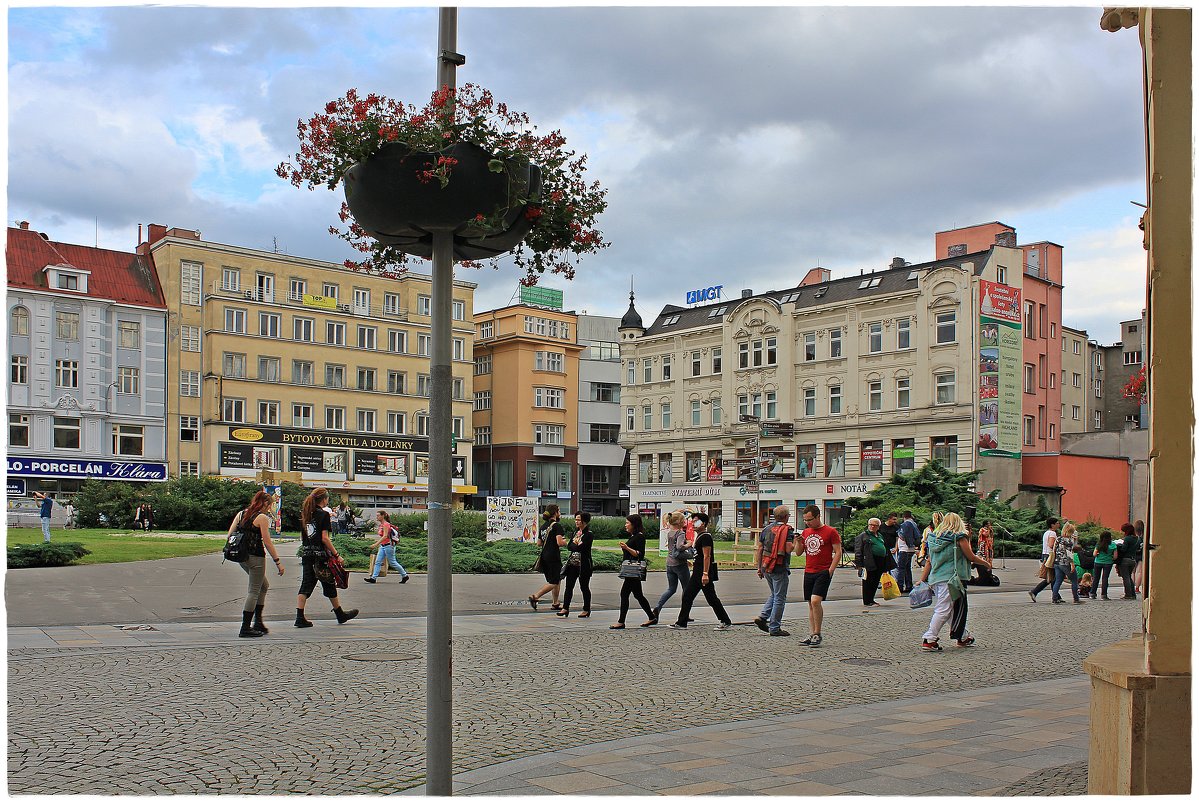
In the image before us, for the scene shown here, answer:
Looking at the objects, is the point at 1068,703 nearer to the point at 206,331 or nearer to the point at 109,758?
the point at 109,758

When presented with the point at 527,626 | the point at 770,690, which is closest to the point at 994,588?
the point at 527,626

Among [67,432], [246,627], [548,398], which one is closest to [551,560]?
[246,627]

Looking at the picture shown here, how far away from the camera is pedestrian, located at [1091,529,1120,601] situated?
2616 centimetres

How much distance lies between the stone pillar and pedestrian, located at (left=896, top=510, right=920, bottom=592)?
2306cm

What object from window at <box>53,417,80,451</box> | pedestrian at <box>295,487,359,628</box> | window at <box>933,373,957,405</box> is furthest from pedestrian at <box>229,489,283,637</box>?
window at <box>53,417,80,451</box>

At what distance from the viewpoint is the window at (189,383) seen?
229 feet

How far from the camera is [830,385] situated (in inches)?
2562

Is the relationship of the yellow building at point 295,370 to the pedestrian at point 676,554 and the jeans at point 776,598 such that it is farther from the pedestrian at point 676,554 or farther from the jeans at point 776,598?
the jeans at point 776,598

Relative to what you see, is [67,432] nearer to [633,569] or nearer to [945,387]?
[945,387]

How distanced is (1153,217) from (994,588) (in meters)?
28.0

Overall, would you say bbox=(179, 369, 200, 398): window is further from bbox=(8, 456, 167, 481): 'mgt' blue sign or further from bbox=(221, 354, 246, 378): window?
bbox=(8, 456, 167, 481): 'mgt' blue sign

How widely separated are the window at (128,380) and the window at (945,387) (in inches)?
1805

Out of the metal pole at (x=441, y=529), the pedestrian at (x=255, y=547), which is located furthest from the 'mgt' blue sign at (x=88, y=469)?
the metal pole at (x=441, y=529)

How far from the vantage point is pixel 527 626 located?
1716 cm
